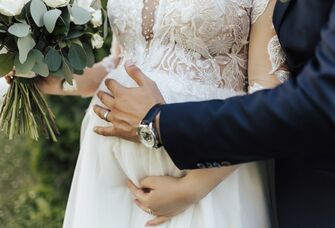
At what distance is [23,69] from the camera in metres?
2.00

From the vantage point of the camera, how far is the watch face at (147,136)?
185cm

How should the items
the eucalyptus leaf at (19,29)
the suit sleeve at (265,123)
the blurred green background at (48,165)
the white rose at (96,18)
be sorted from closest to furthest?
the suit sleeve at (265,123) → the eucalyptus leaf at (19,29) → the white rose at (96,18) → the blurred green background at (48,165)

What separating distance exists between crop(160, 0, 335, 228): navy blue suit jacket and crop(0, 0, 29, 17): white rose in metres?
0.52

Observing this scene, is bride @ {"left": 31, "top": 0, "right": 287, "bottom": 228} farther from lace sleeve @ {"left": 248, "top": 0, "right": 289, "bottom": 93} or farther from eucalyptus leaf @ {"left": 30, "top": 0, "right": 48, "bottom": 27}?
eucalyptus leaf @ {"left": 30, "top": 0, "right": 48, "bottom": 27}

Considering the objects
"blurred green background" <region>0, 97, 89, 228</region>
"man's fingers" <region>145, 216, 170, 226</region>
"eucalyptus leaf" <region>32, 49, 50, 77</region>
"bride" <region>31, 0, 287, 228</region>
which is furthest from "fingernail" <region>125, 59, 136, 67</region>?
"blurred green background" <region>0, 97, 89, 228</region>

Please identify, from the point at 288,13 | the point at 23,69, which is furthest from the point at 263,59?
the point at 23,69

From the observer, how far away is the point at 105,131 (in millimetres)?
2076

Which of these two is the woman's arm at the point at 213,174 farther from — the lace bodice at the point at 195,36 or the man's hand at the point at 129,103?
the man's hand at the point at 129,103

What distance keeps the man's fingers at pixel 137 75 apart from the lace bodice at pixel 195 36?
0.08 m

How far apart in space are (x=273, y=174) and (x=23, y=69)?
2.68 feet

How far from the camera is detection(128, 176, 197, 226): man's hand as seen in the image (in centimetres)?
196

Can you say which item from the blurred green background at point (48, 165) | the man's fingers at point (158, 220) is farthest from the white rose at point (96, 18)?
the blurred green background at point (48, 165)

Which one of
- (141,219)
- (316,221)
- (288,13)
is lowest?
(141,219)

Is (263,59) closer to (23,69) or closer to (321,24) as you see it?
(321,24)
